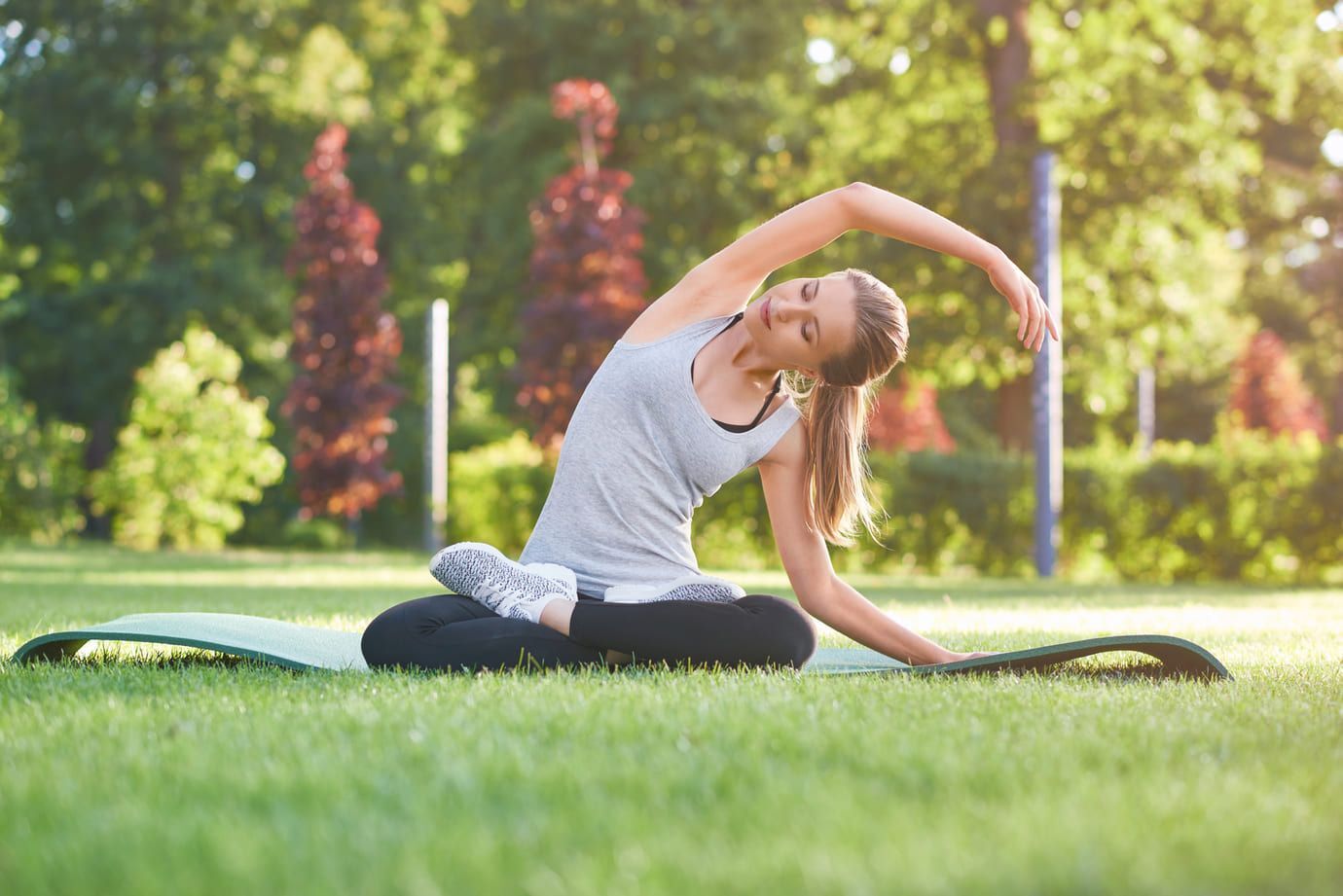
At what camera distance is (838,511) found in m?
4.34

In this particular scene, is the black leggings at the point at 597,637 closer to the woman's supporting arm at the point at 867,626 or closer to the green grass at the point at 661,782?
the woman's supporting arm at the point at 867,626

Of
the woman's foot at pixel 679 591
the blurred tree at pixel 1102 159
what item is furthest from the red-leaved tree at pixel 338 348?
the woman's foot at pixel 679 591

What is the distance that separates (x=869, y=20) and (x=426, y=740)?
2044cm

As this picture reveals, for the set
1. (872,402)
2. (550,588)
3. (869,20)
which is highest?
(869,20)

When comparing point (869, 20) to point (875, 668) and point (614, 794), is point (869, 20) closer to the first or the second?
point (875, 668)

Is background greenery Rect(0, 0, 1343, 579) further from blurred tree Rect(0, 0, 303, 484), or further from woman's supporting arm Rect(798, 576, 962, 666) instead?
woman's supporting arm Rect(798, 576, 962, 666)

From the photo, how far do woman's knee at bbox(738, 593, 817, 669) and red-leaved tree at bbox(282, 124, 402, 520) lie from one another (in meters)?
14.3

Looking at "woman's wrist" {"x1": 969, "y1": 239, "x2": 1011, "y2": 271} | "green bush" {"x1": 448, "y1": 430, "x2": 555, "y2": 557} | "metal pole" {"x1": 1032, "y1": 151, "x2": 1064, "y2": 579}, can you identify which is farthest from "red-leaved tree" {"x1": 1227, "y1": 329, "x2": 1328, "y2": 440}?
"woman's wrist" {"x1": 969, "y1": 239, "x2": 1011, "y2": 271}

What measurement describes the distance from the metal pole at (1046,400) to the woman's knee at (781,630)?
10357mm

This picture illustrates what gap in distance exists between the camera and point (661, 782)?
7.73 ft

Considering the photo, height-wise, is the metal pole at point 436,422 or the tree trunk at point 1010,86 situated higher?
the tree trunk at point 1010,86

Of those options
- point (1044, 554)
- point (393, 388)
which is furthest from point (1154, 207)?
point (393, 388)

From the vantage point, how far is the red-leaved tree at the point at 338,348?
57.9 feet

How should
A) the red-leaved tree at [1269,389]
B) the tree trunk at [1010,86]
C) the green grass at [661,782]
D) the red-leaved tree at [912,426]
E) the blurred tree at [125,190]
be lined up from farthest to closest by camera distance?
the red-leaved tree at [1269,389] < the red-leaved tree at [912,426] < the blurred tree at [125,190] < the tree trunk at [1010,86] < the green grass at [661,782]
